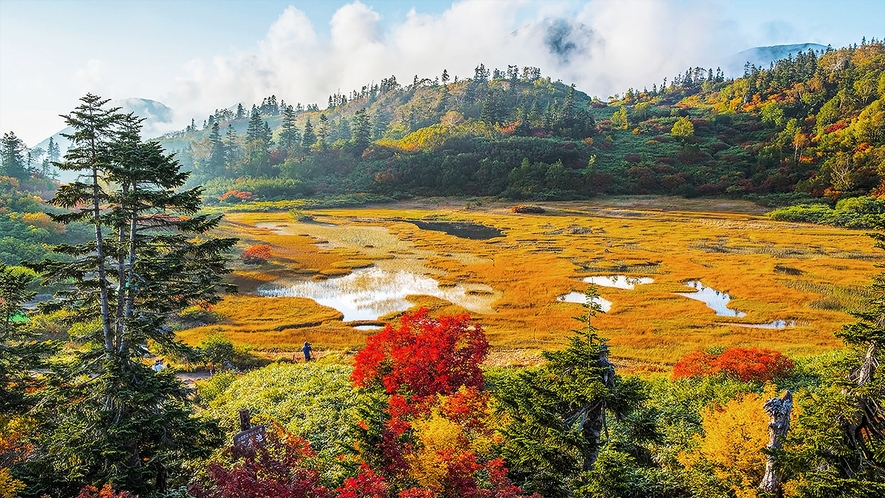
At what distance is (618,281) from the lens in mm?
60438

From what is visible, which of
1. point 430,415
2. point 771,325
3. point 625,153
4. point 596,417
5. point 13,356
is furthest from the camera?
point 625,153

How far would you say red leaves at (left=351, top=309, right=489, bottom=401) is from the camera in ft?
70.3

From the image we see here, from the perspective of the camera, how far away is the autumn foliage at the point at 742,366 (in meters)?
26.2

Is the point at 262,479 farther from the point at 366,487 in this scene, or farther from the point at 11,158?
the point at 11,158

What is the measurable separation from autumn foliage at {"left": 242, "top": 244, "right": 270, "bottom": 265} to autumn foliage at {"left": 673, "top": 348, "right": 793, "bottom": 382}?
6074 cm

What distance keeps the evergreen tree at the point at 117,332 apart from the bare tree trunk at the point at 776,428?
17388mm

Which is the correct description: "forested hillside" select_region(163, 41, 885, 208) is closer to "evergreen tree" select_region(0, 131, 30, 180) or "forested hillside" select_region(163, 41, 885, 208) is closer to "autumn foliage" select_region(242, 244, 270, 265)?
"evergreen tree" select_region(0, 131, 30, 180)

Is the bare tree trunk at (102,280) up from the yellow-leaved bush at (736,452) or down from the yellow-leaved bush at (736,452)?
up

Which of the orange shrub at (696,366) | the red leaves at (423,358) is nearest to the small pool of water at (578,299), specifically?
the orange shrub at (696,366)

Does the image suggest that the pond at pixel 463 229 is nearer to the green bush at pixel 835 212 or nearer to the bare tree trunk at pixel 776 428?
the green bush at pixel 835 212

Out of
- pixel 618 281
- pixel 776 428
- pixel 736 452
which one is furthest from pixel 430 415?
pixel 618 281

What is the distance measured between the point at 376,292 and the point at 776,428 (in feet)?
160

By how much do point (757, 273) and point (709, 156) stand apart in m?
105

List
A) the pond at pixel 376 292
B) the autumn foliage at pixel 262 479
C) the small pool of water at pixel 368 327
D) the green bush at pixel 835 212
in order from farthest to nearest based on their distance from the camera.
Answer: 1. the green bush at pixel 835 212
2. the pond at pixel 376 292
3. the small pool of water at pixel 368 327
4. the autumn foliage at pixel 262 479
